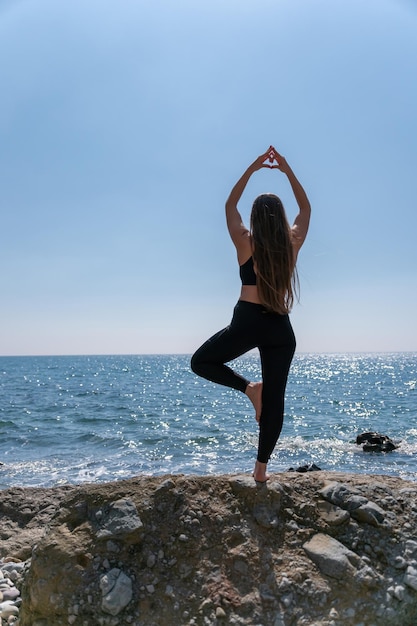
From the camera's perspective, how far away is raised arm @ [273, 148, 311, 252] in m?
5.03

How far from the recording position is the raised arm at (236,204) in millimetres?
4891

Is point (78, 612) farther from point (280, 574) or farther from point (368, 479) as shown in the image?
point (368, 479)

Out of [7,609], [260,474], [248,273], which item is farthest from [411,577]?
[7,609]

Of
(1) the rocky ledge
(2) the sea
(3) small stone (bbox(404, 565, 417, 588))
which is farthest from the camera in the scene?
(2) the sea

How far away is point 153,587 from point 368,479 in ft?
8.37

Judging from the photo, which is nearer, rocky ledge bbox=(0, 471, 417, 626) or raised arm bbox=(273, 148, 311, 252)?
rocky ledge bbox=(0, 471, 417, 626)

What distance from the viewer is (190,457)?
19172 millimetres

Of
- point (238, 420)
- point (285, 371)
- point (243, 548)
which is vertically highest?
point (285, 371)

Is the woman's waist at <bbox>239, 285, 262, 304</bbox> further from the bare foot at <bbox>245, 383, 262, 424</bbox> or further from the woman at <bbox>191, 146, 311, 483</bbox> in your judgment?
the bare foot at <bbox>245, 383, 262, 424</bbox>

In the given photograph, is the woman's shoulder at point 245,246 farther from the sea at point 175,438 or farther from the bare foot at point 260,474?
the sea at point 175,438

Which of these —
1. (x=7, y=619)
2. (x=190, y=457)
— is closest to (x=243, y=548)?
(x=7, y=619)

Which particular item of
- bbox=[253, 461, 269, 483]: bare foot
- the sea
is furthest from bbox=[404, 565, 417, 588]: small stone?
the sea

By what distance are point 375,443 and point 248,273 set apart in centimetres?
1941

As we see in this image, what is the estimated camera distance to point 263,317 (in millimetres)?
4707
